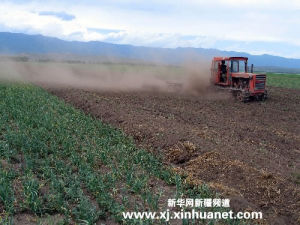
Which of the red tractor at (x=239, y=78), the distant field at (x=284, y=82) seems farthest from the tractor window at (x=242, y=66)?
the distant field at (x=284, y=82)

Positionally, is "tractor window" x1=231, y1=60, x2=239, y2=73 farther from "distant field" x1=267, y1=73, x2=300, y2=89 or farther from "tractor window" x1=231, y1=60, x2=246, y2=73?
"distant field" x1=267, y1=73, x2=300, y2=89

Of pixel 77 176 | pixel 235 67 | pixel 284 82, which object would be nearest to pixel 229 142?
pixel 77 176

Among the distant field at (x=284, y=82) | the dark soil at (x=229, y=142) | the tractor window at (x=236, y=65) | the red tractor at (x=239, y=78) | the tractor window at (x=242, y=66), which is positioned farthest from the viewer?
the distant field at (x=284, y=82)

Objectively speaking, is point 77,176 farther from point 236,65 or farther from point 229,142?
point 236,65

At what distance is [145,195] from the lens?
23.1 feet

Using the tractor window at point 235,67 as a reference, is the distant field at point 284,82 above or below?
below

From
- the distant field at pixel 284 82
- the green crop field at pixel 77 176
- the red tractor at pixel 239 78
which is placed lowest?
the green crop field at pixel 77 176

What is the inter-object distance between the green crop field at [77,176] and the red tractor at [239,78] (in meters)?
11.7

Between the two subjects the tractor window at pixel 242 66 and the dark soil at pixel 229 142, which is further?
the tractor window at pixel 242 66

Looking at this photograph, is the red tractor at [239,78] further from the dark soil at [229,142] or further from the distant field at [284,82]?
the distant field at [284,82]

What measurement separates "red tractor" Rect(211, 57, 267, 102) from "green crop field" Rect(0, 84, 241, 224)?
11.7 m

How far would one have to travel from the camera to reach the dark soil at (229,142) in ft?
24.0

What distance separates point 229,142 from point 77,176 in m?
5.35

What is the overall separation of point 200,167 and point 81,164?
2976 mm
